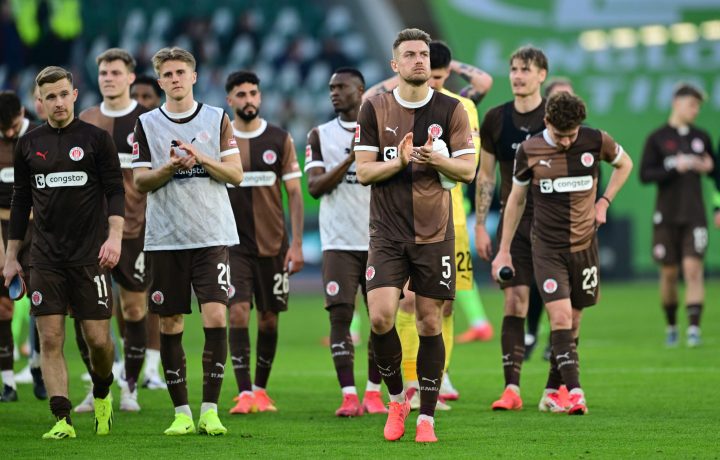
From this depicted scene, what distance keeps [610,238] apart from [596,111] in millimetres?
2656

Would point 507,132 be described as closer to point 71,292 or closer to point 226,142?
point 226,142

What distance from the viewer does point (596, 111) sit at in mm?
26109

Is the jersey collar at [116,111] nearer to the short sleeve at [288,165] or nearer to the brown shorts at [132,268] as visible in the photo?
the brown shorts at [132,268]

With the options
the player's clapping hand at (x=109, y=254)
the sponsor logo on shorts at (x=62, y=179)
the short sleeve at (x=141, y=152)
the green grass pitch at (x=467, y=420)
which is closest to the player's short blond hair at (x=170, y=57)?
the short sleeve at (x=141, y=152)

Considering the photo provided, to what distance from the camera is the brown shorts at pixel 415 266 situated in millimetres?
7832

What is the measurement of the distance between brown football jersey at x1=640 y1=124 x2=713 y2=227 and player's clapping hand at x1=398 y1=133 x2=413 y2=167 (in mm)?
7308

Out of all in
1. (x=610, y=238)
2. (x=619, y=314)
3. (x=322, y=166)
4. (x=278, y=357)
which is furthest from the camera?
(x=610, y=238)

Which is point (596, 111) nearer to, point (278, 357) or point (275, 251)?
point (278, 357)

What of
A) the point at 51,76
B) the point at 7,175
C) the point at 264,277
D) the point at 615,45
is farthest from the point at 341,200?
the point at 615,45

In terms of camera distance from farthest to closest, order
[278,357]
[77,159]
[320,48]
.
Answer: [320,48] → [278,357] → [77,159]

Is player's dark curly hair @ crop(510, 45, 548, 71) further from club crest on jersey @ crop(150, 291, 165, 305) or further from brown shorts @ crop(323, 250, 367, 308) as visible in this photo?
club crest on jersey @ crop(150, 291, 165, 305)

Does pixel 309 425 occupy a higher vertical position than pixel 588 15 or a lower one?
lower

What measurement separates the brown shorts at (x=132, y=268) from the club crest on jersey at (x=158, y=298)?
1793 millimetres

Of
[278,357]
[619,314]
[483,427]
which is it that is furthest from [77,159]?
[619,314]
